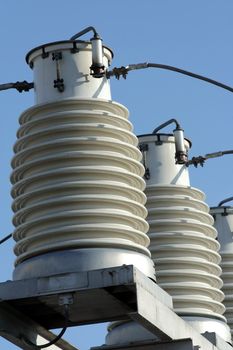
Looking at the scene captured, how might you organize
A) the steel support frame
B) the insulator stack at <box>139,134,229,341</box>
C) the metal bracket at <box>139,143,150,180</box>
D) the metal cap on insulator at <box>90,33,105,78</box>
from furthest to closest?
the metal bracket at <box>139,143,150,180</box>, the insulator stack at <box>139,134,229,341</box>, the metal cap on insulator at <box>90,33,105,78</box>, the steel support frame

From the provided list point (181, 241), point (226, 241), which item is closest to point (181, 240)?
point (181, 241)

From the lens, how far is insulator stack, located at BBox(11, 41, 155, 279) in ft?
46.7

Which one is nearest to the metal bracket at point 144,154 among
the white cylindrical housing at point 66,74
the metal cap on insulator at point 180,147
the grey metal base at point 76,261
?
the metal cap on insulator at point 180,147

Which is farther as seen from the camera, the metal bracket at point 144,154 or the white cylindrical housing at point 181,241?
the metal bracket at point 144,154

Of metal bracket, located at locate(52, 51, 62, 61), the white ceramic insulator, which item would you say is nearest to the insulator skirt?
the white ceramic insulator

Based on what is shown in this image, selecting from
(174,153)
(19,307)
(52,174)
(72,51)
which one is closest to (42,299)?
(19,307)

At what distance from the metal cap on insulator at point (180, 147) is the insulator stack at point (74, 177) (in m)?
1.57

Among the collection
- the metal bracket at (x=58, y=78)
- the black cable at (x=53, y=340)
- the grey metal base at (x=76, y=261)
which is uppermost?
the metal bracket at (x=58, y=78)

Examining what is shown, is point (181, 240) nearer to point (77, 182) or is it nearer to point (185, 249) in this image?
point (185, 249)

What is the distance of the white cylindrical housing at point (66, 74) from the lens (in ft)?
49.4

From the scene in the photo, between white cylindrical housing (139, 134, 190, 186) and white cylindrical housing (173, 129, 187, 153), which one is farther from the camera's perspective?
white cylindrical housing (139, 134, 190, 186)

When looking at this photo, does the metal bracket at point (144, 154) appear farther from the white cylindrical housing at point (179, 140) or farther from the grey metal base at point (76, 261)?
the grey metal base at point (76, 261)

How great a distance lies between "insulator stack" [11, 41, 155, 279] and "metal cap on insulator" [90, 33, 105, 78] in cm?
17

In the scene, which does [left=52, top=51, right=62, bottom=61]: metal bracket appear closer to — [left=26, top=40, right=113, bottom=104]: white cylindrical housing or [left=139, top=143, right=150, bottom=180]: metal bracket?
[left=26, top=40, right=113, bottom=104]: white cylindrical housing
